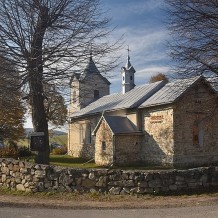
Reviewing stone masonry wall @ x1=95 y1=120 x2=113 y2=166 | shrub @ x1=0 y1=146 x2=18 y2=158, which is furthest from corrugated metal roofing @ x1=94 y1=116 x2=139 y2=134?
shrub @ x1=0 y1=146 x2=18 y2=158

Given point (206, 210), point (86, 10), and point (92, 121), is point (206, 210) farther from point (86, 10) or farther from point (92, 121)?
point (92, 121)

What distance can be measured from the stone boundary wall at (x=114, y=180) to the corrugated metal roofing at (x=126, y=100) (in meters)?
13.6

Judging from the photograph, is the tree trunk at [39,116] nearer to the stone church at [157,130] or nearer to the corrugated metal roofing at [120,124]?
the stone church at [157,130]

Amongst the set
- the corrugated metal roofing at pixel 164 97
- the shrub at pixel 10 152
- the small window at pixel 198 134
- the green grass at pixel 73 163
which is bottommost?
the green grass at pixel 73 163

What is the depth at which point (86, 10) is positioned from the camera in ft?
53.1

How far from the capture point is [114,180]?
1143cm

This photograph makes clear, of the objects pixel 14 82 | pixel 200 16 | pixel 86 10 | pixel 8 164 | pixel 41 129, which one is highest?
pixel 86 10

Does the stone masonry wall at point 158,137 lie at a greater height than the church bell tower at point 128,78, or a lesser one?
lesser

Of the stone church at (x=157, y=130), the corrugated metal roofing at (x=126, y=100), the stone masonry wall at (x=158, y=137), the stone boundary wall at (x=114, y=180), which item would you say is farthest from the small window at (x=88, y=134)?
the stone boundary wall at (x=114, y=180)

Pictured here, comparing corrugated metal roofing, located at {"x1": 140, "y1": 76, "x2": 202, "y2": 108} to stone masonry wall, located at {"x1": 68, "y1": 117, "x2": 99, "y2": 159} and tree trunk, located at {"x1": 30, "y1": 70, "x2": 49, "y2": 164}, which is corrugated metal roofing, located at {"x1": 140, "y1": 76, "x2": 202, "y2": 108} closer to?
stone masonry wall, located at {"x1": 68, "y1": 117, "x2": 99, "y2": 159}

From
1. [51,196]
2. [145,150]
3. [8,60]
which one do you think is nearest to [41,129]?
[8,60]

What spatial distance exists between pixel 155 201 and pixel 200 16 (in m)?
7.32

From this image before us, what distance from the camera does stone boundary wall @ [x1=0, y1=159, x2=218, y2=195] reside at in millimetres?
11352

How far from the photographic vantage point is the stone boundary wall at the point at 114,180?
11352mm
